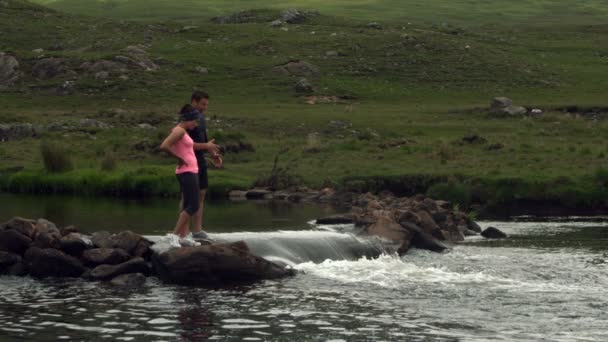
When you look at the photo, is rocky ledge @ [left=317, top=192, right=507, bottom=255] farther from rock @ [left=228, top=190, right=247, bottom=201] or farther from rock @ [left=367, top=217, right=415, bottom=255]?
rock @ [left=228, top=190, right=247, bottom=201]

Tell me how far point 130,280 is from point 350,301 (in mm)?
4939

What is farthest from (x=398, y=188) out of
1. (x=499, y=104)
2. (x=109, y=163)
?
(x=499, y=104)

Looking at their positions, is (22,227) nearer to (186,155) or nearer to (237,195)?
(186,155)

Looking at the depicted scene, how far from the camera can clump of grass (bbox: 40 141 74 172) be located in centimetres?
5078

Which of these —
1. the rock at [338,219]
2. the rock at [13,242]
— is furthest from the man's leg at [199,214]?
the rock at [338,219]

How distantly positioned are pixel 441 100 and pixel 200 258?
190 feet

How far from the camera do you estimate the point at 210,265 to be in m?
26.3

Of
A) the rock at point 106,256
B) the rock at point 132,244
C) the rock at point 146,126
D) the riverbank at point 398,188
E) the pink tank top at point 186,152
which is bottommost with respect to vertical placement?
the riverbank at point 398,188

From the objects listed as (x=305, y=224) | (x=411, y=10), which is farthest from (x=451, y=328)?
(x=411, y=10)

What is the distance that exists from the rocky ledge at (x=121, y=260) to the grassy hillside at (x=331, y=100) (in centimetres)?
1846

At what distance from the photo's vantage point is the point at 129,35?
10456cm

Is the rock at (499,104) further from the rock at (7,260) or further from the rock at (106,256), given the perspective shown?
the rock at (7,260)

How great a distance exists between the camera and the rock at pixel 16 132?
6284 centimetres

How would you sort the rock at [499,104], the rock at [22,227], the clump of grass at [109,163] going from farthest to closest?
the rock at [499,104], the clump of grass at [109,163], the rock at [22,227]
